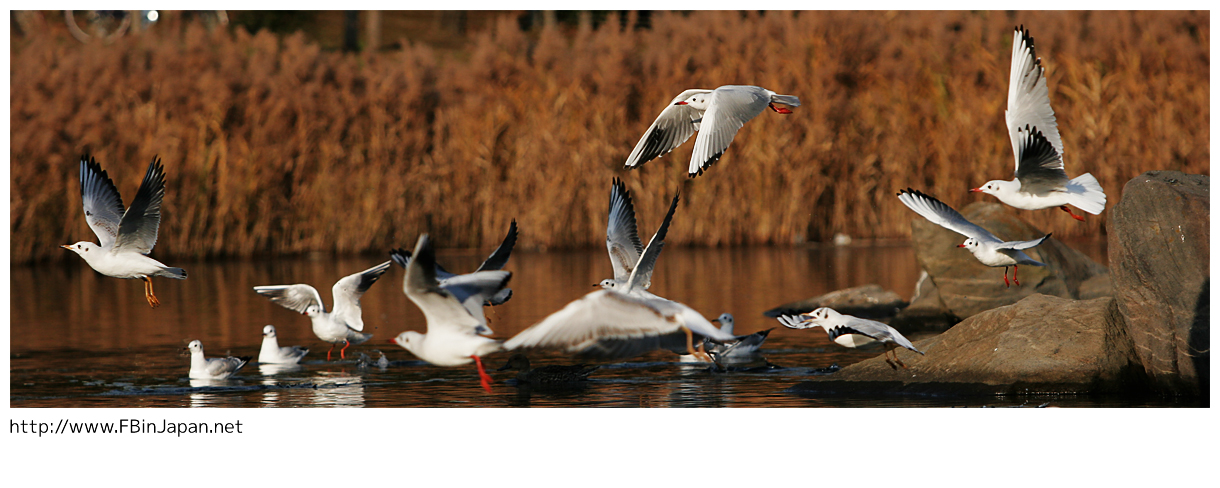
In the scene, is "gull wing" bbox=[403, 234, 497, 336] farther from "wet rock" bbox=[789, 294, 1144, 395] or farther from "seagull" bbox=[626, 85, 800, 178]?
"wet rock" bbox=[789, 294, 1144, 395]

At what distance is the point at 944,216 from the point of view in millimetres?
8078

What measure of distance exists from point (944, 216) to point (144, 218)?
202 inches

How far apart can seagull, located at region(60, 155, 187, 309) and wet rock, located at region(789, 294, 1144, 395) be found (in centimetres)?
421

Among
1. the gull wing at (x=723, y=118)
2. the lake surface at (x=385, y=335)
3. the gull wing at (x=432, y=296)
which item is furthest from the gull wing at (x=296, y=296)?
the gull wing at (x=723, y=118)

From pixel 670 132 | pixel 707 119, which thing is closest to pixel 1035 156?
pixel 707 119

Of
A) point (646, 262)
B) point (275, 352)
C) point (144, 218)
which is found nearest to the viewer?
point (646, 262)

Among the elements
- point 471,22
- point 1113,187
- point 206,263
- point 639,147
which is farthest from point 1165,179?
point 471,22

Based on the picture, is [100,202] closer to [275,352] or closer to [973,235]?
[275,352]

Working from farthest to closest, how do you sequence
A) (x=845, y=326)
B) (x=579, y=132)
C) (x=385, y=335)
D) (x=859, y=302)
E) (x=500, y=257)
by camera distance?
(x=579, y=132)
(x=859, y=302)
(x=385, y=335)
(x=500, y=257)
(x=845, y=326)

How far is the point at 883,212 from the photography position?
17.2 metres

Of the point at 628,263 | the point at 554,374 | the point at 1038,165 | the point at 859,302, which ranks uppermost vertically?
the point at 1038,165

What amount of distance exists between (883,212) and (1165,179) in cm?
989

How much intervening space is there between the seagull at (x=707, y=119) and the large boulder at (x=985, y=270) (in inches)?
137

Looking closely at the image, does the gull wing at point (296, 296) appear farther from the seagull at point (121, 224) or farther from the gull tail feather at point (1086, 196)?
the gull tail feather at point (1086, 196)
